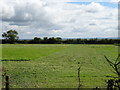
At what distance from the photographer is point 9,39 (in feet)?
309

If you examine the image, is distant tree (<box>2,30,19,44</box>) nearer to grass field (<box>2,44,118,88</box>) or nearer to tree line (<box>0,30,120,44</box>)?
tree line (<box>0,30,120,44</box>)

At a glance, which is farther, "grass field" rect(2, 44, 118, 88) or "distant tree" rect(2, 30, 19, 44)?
"distant tree" rect(2, 30, 19, 44)

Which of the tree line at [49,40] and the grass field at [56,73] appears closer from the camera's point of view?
the grass field at [56,73]

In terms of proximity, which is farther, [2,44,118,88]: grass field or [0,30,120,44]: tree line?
[0,30,120,44]: tree line

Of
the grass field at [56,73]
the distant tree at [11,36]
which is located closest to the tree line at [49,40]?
the distant tree at [11,36]

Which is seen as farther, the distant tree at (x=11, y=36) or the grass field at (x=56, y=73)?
the distant tree at (x=11, y=36)

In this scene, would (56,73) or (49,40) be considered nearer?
(56,73)

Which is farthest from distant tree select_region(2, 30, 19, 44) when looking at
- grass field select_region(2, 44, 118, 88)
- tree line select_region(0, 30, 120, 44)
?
grass field select_region(2, 44, 118, 88)

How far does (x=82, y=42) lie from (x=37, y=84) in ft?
294

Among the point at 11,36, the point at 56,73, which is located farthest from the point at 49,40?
the point at 56,73

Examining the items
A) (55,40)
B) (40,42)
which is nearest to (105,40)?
(55,40)

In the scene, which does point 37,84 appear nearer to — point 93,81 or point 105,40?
point 93,81

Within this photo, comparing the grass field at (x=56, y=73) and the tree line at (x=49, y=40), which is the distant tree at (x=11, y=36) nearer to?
the tree line at (x=49, y=40)

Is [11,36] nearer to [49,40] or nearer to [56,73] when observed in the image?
[49,40]
